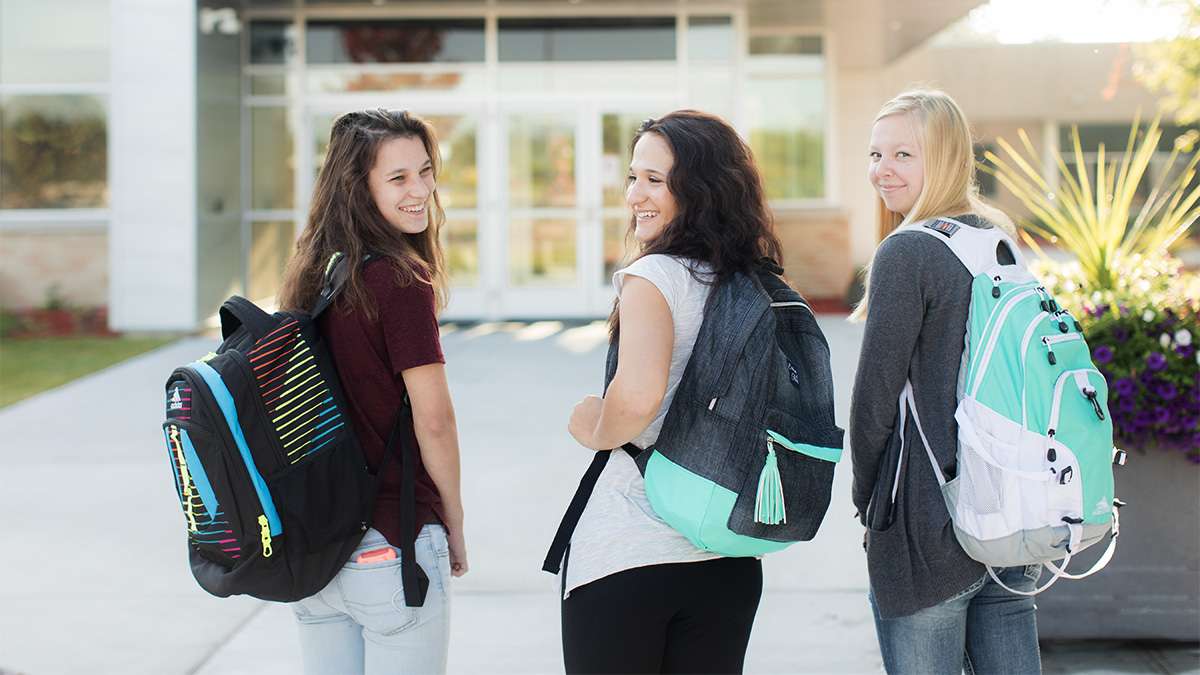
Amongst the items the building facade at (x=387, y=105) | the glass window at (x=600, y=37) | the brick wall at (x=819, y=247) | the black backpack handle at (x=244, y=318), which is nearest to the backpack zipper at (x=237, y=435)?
the black backpack handle at (x=244, y=318)

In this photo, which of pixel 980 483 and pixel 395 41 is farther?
pixel 395 41

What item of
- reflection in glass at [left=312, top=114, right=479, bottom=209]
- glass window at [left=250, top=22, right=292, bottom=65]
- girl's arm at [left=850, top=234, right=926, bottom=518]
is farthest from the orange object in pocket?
glass window at [left=250, top=22, right=292, bottom=65]

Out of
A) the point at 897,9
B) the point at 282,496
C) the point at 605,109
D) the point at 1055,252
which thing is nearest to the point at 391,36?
the point at 605,109

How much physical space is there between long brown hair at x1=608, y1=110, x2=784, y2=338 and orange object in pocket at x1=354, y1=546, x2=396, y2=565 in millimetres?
822

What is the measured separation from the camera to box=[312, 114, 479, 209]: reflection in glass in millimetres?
15164

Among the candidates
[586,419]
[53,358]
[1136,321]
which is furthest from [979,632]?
[53,358]

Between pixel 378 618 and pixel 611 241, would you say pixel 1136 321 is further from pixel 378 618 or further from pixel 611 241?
pixel 611 241

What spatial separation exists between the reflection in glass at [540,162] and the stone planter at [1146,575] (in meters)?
11.4

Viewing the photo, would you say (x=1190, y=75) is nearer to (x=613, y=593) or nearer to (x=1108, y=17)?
(x=1108, y=17)

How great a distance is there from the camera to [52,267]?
1477cm

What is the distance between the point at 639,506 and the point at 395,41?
44.5ft

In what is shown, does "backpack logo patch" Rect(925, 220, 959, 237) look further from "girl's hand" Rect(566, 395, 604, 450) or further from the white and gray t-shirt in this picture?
"girl's hand" Rect(566, 395, 604, 450)

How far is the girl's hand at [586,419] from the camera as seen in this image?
2359 millimetres

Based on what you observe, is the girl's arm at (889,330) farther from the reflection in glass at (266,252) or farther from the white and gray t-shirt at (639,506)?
the reflection in glass at (266,252)
